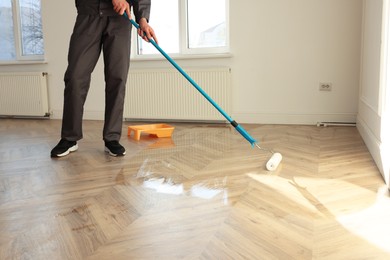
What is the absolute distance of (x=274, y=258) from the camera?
3.72ft

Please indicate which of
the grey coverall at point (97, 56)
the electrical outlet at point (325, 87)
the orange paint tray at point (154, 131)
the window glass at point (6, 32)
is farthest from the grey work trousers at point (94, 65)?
the window glass at point (6, 32)

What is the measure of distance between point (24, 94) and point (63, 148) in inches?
97.3

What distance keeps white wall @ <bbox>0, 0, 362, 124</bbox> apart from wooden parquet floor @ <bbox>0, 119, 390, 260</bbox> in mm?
1006

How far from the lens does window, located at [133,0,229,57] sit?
409 cm

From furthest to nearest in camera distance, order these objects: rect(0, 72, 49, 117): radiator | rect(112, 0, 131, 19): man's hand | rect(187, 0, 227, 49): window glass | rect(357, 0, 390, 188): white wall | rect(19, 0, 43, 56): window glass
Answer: rect(19, 0, 43, 56): window glass → rect(0, 72, 49, 117): radiator → rect(187, 0, 227, 49): window glass → rect(112, 0, 131, 19): man's hand → rect(357, 0, 390, 188): white wall

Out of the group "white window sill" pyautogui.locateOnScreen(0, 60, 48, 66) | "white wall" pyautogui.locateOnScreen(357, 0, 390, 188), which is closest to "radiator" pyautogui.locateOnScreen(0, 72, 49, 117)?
"white window sill" pyautogui.locateOnScreen(0, 60, 48, 66)

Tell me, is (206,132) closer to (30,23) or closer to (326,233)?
(326,233)

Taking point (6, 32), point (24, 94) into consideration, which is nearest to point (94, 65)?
point (24, 94)

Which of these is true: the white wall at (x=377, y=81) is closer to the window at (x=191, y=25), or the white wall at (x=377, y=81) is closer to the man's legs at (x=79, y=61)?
the window at (x=191, y=25)

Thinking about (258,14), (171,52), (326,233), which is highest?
(258,14)

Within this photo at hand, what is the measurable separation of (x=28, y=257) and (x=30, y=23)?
14.0 feet

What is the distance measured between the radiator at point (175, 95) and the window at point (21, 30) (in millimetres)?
1388

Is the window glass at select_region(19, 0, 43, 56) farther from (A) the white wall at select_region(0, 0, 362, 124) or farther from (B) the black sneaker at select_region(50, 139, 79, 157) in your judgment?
(B) the black sneaker at select_region(50, 139, 79, 157)

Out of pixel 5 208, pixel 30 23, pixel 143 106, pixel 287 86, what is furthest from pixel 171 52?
pixel 5 208
